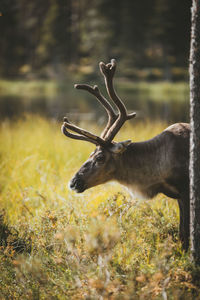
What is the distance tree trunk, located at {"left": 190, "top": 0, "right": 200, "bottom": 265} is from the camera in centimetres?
265

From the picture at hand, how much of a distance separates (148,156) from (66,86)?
3468 centimetres

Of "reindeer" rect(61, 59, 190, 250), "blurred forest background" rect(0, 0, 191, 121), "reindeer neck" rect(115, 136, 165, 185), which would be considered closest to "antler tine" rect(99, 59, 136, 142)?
"reindeer" rect(61, 59, 190, 250)

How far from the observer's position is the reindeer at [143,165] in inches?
131

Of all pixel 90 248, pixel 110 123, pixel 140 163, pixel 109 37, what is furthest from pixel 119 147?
pixel 109 37

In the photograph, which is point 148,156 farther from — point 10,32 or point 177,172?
point 10,32

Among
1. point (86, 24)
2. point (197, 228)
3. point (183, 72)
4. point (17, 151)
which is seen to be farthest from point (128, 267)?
point (86, 24)

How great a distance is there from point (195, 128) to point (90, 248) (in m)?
1.25

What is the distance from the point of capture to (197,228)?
2762 mm

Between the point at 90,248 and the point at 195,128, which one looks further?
the point at 195,128

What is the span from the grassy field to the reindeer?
0.25m

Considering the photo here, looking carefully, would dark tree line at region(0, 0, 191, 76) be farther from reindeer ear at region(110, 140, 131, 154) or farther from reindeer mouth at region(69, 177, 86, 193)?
reindeer mouth at region(69, 177, 86, 193)

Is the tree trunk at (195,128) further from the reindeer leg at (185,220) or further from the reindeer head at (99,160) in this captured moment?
the reindeer head at (99,160)

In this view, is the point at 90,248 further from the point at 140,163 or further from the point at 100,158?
the point at 140,163

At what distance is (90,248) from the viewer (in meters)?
2.40
